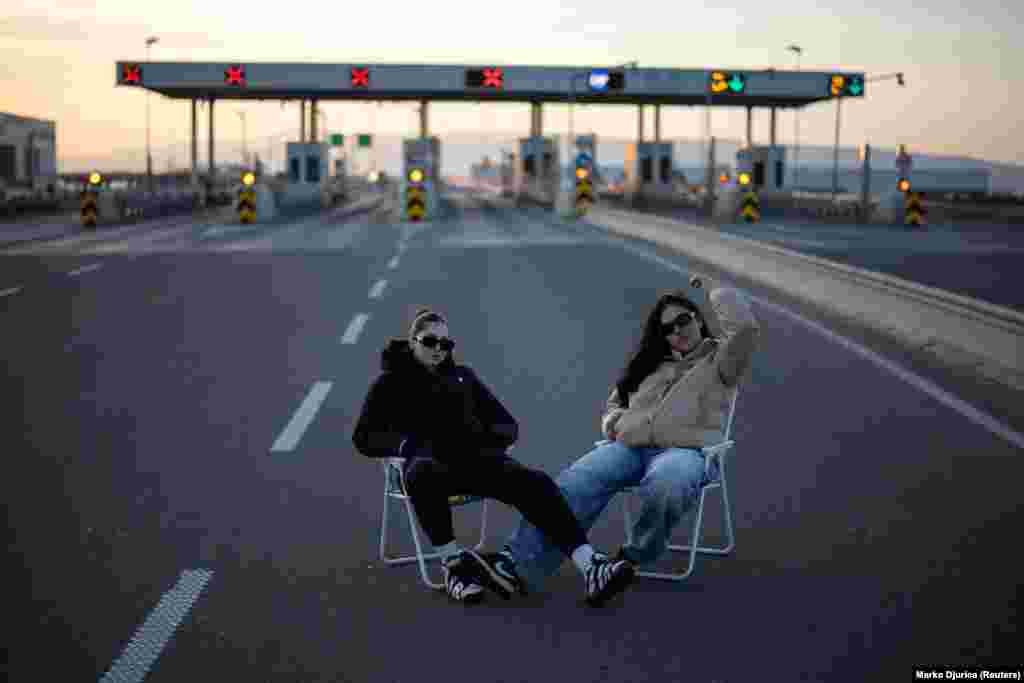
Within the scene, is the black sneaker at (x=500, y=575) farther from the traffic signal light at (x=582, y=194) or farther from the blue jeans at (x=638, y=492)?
the traffic signal light at (x=582, y=194)

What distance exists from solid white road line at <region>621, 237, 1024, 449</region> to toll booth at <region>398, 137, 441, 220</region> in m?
34.8

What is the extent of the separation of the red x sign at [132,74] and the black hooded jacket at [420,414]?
56.6 meters

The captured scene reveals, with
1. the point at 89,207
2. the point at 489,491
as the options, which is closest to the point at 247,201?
the point at 89,207

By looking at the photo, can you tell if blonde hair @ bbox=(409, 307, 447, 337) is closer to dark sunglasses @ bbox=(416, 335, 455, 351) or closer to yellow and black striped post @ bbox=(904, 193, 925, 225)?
dark sunglasses @ bbox=(416, 335, 455, 351)

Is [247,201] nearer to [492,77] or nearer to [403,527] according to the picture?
[492,77]

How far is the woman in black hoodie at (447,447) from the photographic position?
5.52m

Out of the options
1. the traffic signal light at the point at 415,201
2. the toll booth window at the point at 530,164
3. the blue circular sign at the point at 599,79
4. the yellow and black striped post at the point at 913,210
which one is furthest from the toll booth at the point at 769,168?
the traffic signal light at the point at 415,201

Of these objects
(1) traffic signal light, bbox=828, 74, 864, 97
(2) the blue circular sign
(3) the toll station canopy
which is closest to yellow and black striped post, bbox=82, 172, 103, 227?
(3) the toll station canopy

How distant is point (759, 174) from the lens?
77.4m

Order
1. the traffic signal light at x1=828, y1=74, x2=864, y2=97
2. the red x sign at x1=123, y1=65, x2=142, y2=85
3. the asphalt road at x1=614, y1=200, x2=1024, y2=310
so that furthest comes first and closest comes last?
the traffic signal light at x1=828, y1=74, x2=864, y2=97 → the red x sign at x1=123, y1=65, x2=142, y2=85 → the asphalt road at x1=614, y1=200, x2=1024, y2=310

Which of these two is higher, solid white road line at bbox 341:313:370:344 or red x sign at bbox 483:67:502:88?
red x sign at bbox 483:67:502:88

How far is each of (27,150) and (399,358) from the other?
11345 cm

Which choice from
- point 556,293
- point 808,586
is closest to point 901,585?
point 808,586

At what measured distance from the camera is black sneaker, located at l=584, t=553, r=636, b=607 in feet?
17.2
